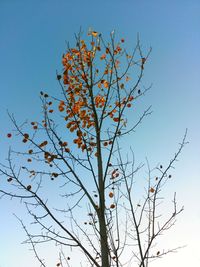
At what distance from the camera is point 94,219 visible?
4.19 meters

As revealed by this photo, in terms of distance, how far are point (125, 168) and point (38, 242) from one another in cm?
163

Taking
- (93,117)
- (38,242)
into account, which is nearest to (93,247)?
(38,242)

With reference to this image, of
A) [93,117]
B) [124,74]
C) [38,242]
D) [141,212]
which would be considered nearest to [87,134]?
[93,117]

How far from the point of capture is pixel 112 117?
451cm

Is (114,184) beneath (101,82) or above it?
beneath

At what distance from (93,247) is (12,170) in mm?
1510

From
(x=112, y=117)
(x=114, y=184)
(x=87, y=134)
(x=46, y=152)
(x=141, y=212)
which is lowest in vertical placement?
(x=141, y=212)

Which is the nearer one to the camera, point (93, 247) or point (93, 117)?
point (93, 247)

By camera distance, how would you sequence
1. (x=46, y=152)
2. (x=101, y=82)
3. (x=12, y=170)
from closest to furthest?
(x=12, y=170) < (x=46, y=152) < (x=101, y=82)

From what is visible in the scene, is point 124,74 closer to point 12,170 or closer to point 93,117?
point 93,117

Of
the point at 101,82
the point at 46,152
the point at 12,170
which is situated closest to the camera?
the point at 12,170

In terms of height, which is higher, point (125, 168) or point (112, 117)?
point (112, 117)

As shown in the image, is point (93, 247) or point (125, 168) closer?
point (93, 247)

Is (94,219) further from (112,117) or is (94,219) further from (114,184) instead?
(112,117)
